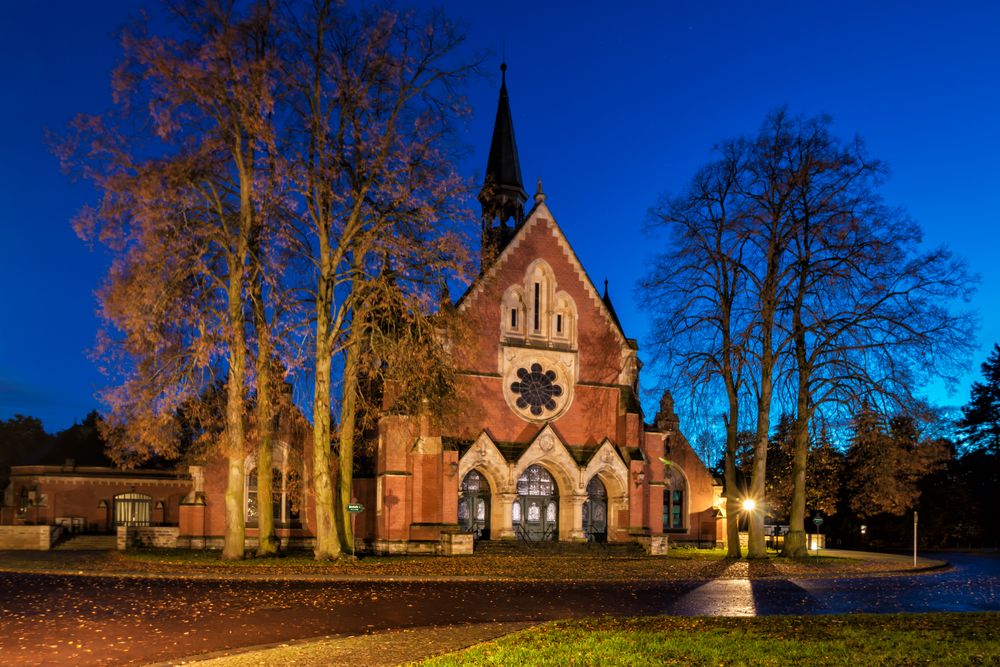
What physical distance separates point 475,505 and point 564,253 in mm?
11687

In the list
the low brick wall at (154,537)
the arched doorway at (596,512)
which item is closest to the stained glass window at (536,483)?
the arched doorway at (596,512)

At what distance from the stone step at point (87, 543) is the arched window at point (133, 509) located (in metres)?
7.41

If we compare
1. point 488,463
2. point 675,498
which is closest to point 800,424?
point 488,463

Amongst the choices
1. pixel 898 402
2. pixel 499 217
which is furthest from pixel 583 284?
pixel 898 402

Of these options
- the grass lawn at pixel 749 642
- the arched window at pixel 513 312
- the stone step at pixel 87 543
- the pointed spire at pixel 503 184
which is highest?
the pointed spire at pixel 503 184

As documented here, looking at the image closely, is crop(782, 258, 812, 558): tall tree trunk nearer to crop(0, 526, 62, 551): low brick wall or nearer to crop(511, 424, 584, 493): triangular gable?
crop(511, 424, 584, 493): triangular gable

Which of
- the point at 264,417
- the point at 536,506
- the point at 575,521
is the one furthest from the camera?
the point at 536,506

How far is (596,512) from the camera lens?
39344mm

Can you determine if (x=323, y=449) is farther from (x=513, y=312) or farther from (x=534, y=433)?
(x=513, y=312)

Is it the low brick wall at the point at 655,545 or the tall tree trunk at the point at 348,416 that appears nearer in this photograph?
the tall tree trunk at the point at 348,416

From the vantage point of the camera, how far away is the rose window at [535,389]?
128ft

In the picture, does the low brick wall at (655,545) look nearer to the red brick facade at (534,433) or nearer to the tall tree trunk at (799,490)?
the red brick facade at (534,433)

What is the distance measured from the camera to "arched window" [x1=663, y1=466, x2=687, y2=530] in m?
46.4

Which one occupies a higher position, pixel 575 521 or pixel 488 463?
pixel 488 463
